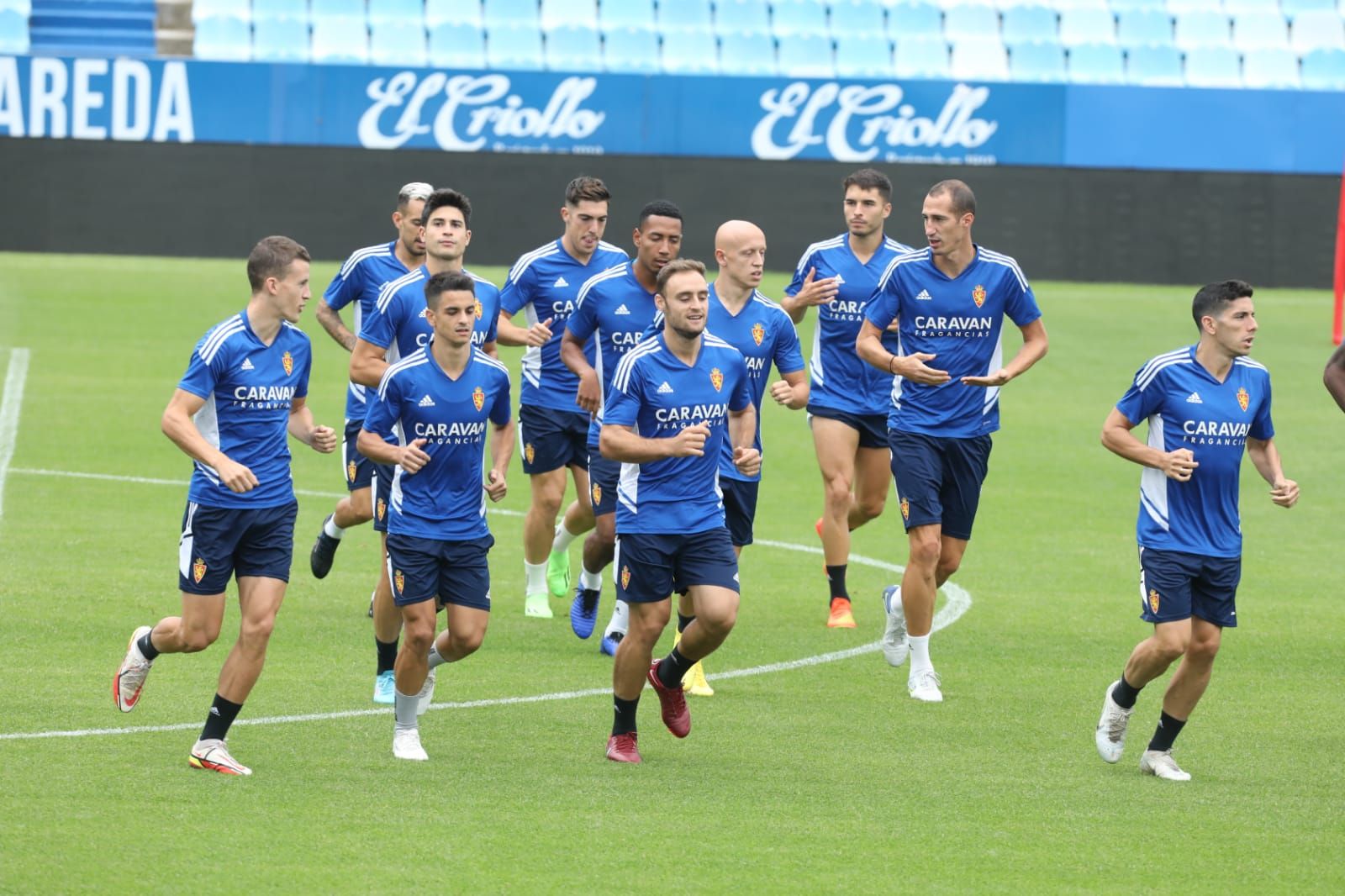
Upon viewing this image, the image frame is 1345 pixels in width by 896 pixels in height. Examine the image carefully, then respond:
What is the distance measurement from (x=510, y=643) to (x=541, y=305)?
1999mm

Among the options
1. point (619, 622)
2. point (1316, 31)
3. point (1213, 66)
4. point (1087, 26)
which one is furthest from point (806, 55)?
point (619, 622)

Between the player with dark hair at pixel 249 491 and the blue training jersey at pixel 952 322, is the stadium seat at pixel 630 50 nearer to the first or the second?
the blue training jersey at pixel 952 322

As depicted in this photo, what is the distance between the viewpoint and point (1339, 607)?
12414 millimetres

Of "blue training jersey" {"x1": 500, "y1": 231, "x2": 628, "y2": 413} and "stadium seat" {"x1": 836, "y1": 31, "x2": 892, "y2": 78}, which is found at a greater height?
"stadium seat" {"x1": 836, "y1": 31, "x2": 892, "y2": 78}

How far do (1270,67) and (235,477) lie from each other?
103 feet

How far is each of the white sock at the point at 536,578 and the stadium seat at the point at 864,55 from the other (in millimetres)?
23943

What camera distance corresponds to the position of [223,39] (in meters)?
32.9

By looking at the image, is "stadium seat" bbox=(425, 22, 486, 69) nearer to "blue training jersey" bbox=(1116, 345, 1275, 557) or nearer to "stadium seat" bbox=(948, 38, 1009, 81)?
"stadium seat" bbox=(948, 38, 1009, 81)

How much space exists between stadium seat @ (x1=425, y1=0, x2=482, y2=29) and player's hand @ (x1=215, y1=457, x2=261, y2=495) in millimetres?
27871

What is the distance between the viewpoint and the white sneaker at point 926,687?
9547mm

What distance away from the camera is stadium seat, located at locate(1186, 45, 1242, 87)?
114ft

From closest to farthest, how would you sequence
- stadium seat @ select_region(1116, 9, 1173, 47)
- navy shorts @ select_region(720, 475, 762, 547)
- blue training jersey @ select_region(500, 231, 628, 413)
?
1. navy shorts @ select_region(720, 475, 762, 547)
2. blue training jersey @ select_region(500, 231, 628, 413)
3. stadium seat @ select_region(1116, 9, 1173, 47)

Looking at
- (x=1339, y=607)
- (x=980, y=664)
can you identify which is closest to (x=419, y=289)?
(x=980, y=664)

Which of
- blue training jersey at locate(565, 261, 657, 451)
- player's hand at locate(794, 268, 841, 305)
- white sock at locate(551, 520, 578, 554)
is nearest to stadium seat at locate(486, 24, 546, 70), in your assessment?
white sock at locate(551, 520, 578, 554)
